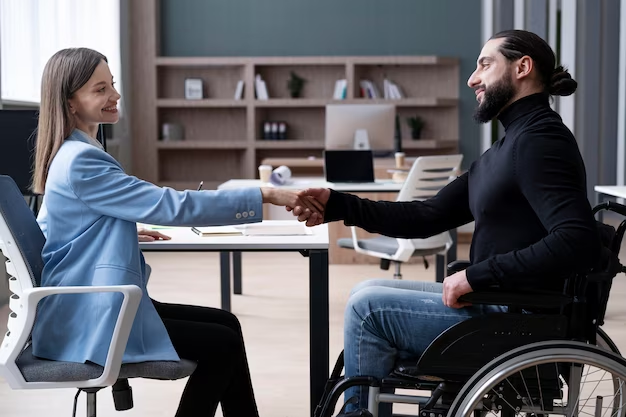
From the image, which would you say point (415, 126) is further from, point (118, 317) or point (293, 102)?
point (118, 317)

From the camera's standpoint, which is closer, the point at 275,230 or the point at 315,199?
the point at 315,199

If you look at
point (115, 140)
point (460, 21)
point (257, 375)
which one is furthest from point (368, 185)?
point (460, 21)

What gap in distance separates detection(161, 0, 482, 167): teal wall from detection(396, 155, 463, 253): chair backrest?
3817 millimetres

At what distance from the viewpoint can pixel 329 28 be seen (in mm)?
8484

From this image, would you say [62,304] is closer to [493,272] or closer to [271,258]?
[493,272]

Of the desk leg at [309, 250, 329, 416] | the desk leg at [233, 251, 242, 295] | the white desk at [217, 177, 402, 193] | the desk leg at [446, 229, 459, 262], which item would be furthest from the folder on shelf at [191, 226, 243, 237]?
the desk leg at [446, 229, 459, 262]

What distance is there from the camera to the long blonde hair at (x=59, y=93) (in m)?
2.02

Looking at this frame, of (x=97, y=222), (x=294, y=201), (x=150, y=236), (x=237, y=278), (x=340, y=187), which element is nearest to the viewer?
(x=97, y=222)

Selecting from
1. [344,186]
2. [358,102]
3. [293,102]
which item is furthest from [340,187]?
[293,102]

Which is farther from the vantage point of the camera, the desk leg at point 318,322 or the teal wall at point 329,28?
the teal wall at point 329,28

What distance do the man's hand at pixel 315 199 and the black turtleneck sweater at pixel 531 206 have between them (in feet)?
1.28

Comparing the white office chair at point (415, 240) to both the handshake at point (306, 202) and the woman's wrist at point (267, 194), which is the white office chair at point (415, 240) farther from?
the woman's wrist at point (267, 194)

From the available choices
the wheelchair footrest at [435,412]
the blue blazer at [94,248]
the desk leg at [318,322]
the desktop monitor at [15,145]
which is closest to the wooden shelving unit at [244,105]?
the desktop monitor at [15,145]

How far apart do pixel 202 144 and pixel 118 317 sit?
6.56 meters
